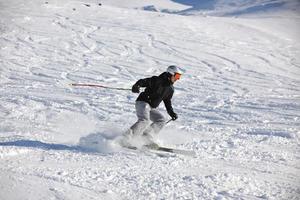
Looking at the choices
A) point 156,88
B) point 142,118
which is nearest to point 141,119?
point 142,118

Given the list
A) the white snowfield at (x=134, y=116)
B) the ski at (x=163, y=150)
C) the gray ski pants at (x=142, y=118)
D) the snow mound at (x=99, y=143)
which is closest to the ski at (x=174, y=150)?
the ski at (x=163, y=150)

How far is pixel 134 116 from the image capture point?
995 centimetres

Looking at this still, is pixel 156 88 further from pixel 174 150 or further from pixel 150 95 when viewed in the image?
pixel 174 150

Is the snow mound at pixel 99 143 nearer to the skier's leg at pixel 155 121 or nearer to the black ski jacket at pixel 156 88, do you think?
the skier's leg at pixel 155 121

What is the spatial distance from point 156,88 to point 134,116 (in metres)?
3.32

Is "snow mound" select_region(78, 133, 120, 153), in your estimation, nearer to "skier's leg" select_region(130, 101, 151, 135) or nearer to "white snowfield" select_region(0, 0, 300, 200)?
"white snowfield" select_region(0, 0, 300, 200)

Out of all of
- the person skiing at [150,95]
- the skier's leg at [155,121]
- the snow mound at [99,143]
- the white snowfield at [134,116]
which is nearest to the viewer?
the white snowfield at [134,116]

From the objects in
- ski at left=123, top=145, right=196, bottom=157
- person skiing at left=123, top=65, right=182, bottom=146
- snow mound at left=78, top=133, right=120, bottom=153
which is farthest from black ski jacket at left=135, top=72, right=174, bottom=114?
snow mound at left=78, top=133, right=120, bottom=153

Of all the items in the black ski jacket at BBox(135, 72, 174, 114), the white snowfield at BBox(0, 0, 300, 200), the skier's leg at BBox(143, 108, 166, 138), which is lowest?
the white snowfield at BBox(0, 0, 300, 200)

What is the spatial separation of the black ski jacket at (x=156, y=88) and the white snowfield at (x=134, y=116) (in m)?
0.93

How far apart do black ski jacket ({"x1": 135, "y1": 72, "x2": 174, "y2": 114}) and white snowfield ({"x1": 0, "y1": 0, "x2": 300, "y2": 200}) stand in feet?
3.05

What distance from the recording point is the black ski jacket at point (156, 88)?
21.9ft

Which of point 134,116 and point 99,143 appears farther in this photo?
point 134,116

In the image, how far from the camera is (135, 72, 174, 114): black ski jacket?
6.68 m
